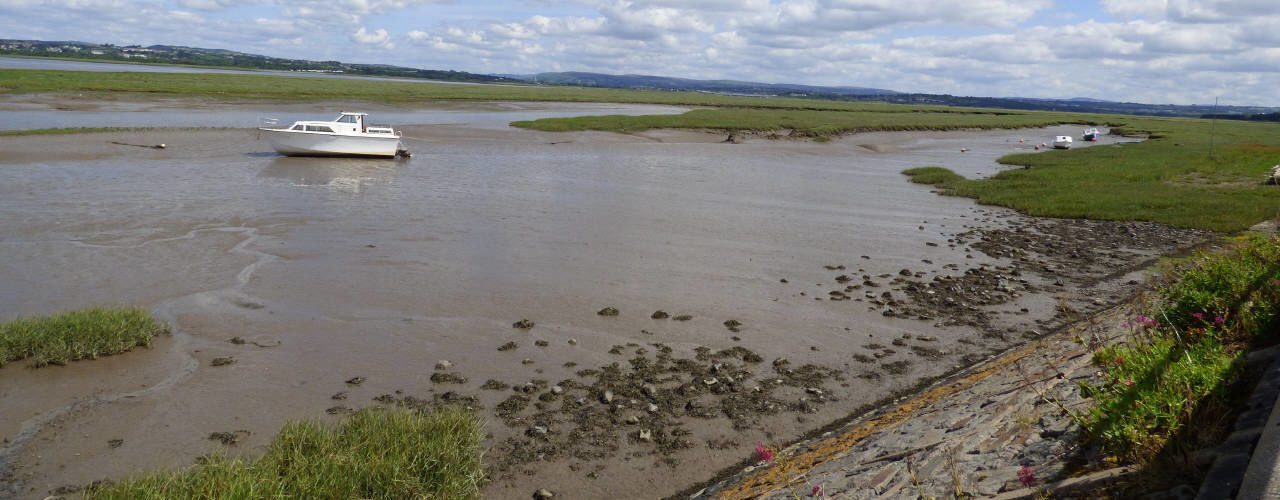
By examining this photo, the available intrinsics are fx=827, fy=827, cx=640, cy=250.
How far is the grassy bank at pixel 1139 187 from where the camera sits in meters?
27.3

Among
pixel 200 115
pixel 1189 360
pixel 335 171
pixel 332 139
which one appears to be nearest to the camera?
pixel 1189 360

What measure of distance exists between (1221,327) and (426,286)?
1344 cm

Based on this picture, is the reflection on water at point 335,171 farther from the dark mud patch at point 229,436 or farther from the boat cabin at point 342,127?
the dark mud patch at point 229,436

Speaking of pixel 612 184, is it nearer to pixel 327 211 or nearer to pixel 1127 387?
pixel 327 211

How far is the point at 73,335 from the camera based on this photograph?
11773 mm

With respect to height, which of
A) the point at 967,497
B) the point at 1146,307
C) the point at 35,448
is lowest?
the point at 35,448

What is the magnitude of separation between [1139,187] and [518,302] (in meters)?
30.2

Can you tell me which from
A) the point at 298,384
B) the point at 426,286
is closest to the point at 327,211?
the point at 426,286

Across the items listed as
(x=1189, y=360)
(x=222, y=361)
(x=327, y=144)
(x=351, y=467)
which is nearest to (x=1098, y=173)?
(x=327, y=144)

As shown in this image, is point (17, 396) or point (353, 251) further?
point (353, 251)

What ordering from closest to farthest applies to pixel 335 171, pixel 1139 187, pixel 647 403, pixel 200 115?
pixel 647 403 < pixel 1139 187 < pixel 335 171 < pixel 200 115

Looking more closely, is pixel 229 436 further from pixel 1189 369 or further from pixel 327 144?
pixel 327 144

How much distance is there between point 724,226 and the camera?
25172 mm

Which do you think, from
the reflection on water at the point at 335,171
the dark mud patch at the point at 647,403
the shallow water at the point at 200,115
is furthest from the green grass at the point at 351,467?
the shallow water at the point at 200,115
